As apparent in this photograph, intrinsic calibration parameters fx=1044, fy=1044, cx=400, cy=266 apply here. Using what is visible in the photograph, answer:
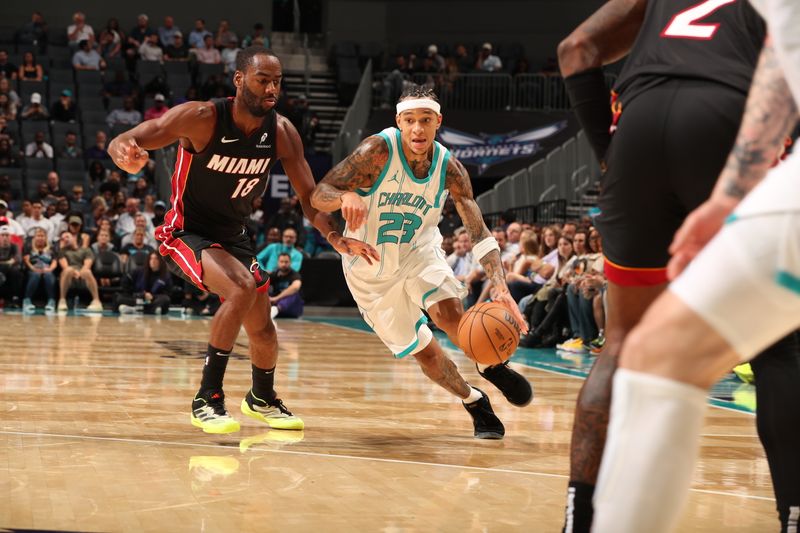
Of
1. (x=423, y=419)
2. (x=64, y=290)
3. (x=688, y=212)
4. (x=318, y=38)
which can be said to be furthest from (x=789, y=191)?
(x=318, y=38)

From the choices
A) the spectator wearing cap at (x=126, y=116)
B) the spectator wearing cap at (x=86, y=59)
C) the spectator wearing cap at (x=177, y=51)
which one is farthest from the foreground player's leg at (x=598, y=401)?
the spectator wearing cap at (x=177, y=51)

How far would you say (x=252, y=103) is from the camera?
5.52 meters

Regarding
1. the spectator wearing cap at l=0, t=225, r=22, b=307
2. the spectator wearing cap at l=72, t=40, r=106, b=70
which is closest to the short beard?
the spectator wearing cap at l=0, t=225, r=22, b=307

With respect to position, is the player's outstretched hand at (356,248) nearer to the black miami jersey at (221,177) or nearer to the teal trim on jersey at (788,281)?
the black miami jersey at (221,177)

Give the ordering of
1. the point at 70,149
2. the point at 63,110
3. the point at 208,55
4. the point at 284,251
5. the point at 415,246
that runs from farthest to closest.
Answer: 1. the point at 208,55
2. the point at 63,110
3. the point at 70,149
4. the point at 284,251
5. the point at 415,246

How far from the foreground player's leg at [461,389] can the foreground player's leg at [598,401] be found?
8.72 ft

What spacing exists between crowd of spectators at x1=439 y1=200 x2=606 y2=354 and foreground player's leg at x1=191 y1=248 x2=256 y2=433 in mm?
5020

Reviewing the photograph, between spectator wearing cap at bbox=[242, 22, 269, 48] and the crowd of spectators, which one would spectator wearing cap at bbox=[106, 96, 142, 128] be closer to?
spectator wearing cap at bbox=[242, 22, 269, 48]

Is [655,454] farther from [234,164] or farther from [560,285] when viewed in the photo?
[560,285]

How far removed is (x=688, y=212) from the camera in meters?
2.67

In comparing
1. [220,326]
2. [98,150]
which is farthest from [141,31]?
[220,326]

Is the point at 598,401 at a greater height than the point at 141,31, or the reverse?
the point at 141,31

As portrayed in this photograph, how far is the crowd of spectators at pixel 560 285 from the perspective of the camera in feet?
35.7

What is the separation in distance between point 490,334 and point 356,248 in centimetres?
77
